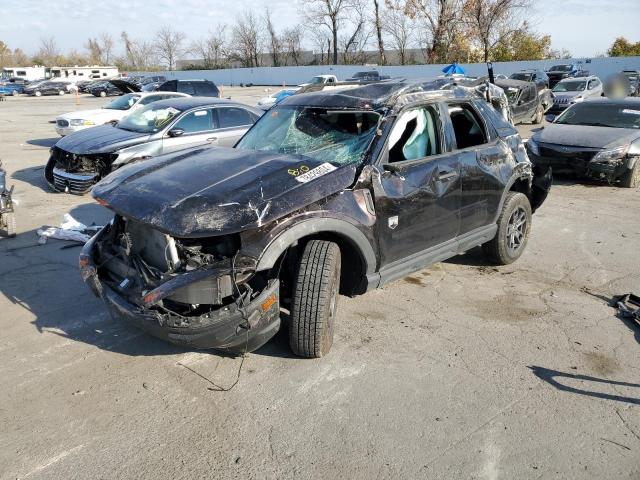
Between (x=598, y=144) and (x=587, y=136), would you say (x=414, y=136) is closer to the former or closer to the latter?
(x=598, y=144)

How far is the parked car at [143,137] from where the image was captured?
8492mm

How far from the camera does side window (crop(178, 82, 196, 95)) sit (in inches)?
734

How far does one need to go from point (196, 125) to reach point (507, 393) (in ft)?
24.5

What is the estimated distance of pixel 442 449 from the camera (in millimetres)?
2887

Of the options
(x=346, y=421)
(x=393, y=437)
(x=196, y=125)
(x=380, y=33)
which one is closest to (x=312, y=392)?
(x=346, y=421)

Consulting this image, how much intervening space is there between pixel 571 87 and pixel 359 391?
72.7 ft

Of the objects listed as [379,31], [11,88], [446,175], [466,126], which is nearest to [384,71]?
[379,31]

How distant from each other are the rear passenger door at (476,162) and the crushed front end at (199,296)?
7.36 ft

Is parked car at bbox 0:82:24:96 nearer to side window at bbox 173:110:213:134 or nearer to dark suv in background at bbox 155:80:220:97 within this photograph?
dark suv in background at bbox 155:80:220:97

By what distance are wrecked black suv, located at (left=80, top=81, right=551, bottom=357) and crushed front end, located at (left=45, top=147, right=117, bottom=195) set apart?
4.60 meters

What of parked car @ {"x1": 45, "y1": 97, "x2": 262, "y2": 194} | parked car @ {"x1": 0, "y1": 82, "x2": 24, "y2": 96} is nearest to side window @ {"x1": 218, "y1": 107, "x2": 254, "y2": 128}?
parked car @ {"x1": 45, "y1": 97, "x2": 262, "y2": 194}

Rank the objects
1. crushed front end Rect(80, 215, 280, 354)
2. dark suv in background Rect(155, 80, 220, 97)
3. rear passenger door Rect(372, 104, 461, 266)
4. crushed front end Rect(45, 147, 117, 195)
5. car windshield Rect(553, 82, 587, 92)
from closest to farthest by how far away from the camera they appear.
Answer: crushed front end Rect(80, 215, 280, 354) → rear passenger door Rect(372, 104, 461, 266) → crushed front end Rect(45, 147, 117, 195) → dark suv in background Rect(155, 80, 220, 97) → car windshield Rect(553, 82, 587, 92)

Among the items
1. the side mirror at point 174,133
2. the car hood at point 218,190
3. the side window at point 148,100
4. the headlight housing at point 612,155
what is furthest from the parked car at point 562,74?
the car hood at point 218,190

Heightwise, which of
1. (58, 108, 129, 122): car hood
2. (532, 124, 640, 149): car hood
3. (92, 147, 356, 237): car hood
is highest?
(58, 108, 129, 122): car hood
